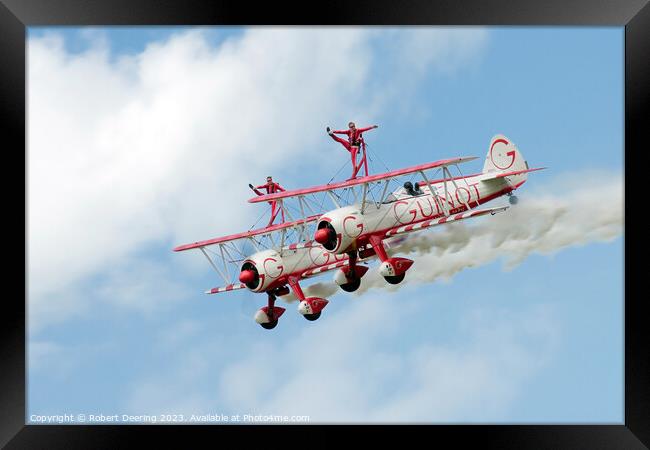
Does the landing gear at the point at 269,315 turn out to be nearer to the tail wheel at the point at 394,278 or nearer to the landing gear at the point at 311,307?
the landing gear at the point at 311,307

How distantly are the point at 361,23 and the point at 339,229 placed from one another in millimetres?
4106

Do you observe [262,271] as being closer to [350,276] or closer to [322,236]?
[350,276]

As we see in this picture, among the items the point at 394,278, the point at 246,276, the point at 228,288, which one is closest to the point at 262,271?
the point at 246,276

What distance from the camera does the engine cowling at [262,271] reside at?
2180 cm

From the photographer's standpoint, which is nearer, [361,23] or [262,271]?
[361,23]

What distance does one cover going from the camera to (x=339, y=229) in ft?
67.4

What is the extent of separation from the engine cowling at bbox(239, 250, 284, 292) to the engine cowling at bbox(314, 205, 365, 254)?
1.40m

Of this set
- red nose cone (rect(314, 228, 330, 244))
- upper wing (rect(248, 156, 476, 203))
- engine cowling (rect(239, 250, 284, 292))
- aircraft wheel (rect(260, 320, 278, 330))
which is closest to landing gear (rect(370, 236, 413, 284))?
red nose cone (rect(314, 228, 330, 244))

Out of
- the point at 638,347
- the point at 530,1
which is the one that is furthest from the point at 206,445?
the point at 530,1

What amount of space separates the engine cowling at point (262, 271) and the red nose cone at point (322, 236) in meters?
1.50

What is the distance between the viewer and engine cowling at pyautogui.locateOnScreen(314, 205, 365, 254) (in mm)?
20547

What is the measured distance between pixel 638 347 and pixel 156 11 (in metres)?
7.13

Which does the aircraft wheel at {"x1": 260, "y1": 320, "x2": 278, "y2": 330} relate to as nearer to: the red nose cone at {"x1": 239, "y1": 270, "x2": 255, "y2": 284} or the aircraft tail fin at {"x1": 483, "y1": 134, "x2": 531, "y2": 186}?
the red nose cone at {"x1": 239, "y1": 270, "x2": 255, "y2": 284}

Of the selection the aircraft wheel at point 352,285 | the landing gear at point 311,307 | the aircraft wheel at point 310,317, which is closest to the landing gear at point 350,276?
the aircraft wheel at point 352,285
